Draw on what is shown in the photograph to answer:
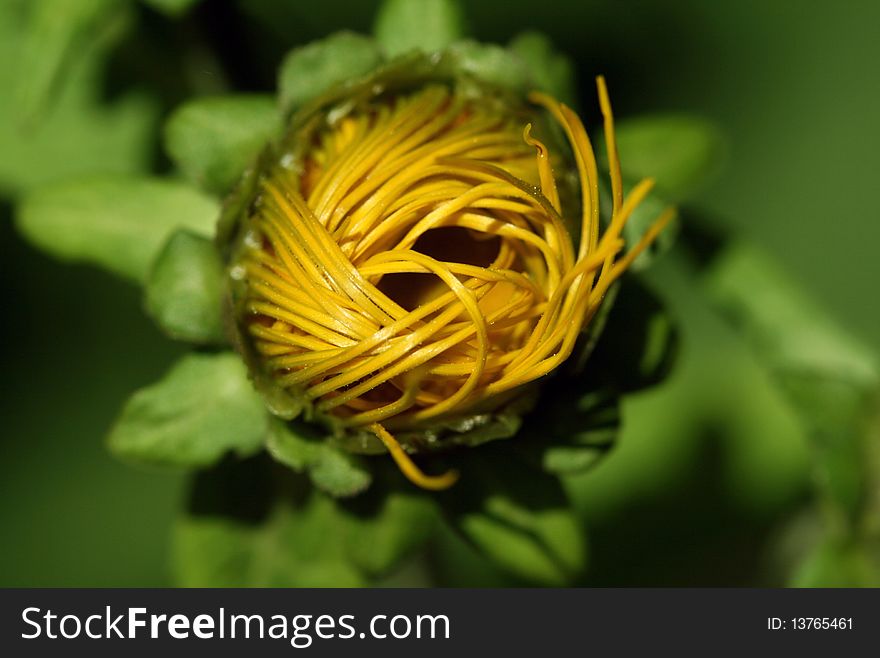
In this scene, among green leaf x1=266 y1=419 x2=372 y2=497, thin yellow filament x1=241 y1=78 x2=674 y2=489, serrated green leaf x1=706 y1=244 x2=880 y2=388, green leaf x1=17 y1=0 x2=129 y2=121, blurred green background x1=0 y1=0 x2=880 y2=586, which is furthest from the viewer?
blurred green background x1=0 y1=0 x2=880 y2=586

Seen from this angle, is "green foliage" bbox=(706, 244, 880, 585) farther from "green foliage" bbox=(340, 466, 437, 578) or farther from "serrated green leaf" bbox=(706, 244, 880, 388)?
"green foliage" bbox=(340, 466, 437, 578)

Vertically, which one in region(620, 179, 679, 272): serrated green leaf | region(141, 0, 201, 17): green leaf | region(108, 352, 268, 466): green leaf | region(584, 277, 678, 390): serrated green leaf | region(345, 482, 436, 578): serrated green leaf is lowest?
region(345, 482, 436, 578): serrated green leaf

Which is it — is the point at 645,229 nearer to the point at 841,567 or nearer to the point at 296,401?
the point at 296,401

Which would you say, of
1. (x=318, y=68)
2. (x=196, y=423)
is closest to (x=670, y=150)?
(x=318, y=68)

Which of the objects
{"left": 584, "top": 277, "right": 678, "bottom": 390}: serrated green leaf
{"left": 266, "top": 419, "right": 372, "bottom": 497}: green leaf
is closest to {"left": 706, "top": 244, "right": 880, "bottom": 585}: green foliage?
{"left": 584, "top": 277, "right": 678, "bottom": 390}: serrated green leaf

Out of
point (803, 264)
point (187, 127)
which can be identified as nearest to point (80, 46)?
point (187, 127)

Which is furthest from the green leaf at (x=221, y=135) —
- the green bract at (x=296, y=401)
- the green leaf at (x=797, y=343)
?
the green leaf at (x=797, y=343)

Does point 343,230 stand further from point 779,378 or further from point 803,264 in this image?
point 803,264
